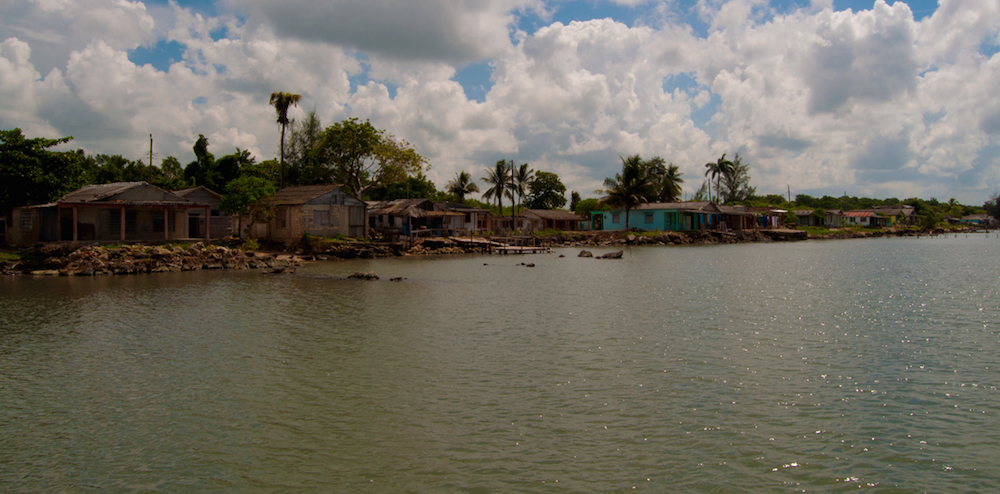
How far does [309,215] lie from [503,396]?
111 ft

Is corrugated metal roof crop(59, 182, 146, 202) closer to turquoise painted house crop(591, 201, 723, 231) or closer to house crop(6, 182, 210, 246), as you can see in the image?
house crop(6, 182, 210, 246)

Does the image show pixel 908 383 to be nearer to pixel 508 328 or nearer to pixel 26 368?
pixel 508 328

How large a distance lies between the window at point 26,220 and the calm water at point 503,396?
53.7 ft

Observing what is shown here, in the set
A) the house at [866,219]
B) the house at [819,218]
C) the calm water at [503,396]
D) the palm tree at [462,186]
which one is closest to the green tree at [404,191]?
the palm tree at [462,186]

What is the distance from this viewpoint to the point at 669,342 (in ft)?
41.1

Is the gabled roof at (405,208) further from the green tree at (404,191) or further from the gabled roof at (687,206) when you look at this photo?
the gabled roof at (687,206)

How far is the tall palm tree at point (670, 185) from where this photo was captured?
238ft

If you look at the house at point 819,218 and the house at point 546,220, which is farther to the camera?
the house at point 819,218

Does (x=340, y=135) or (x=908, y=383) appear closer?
(x=908, y=383)

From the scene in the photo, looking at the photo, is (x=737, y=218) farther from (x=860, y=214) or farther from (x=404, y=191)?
(x=404, y=191)

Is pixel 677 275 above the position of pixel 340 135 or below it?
below

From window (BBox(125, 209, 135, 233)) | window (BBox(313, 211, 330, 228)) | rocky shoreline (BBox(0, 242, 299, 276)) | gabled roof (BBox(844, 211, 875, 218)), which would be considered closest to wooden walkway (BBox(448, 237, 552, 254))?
window (BBox(313, 211, 330, 228))

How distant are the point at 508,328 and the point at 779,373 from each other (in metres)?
6.20

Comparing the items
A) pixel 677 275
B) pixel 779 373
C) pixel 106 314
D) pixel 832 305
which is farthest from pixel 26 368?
pixel 677 275
